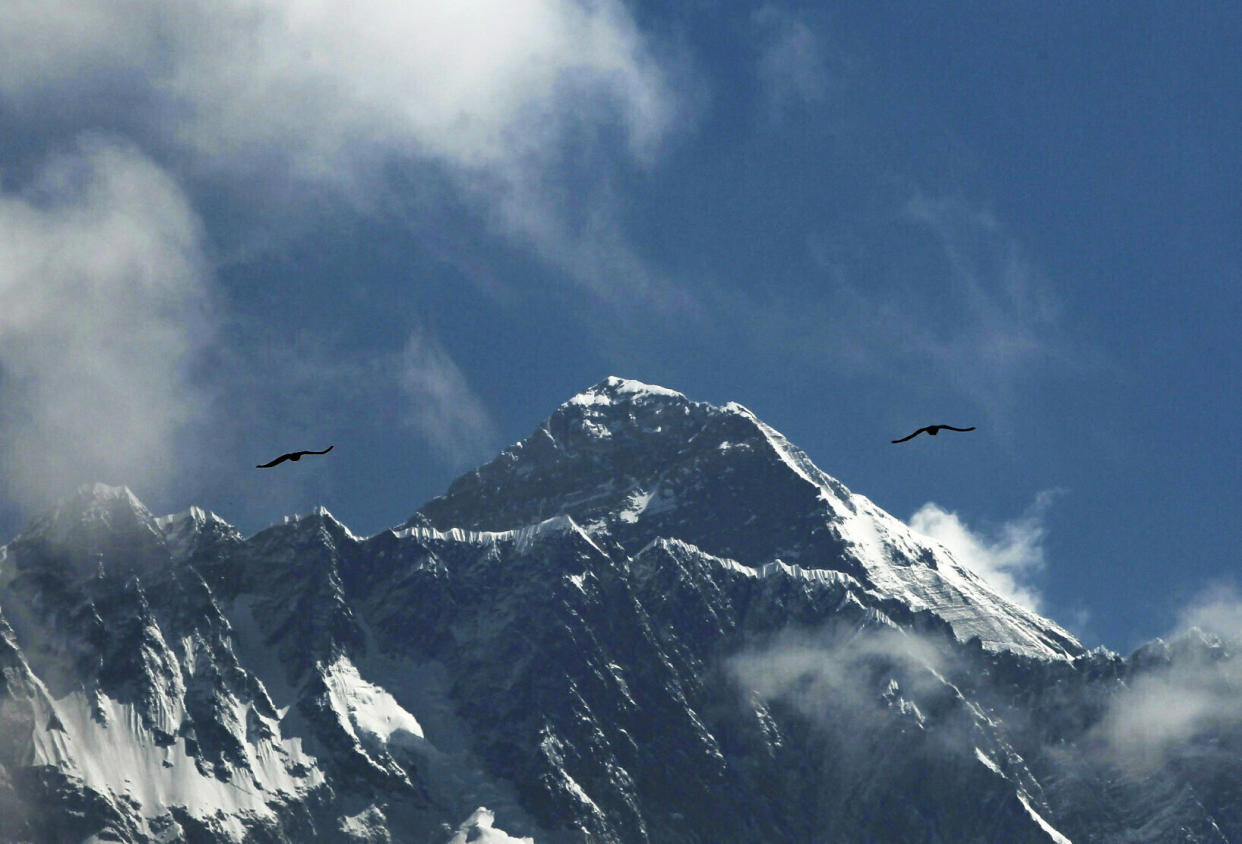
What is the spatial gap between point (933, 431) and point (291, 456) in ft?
106

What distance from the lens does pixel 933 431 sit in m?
145

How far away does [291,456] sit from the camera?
145750 mm
